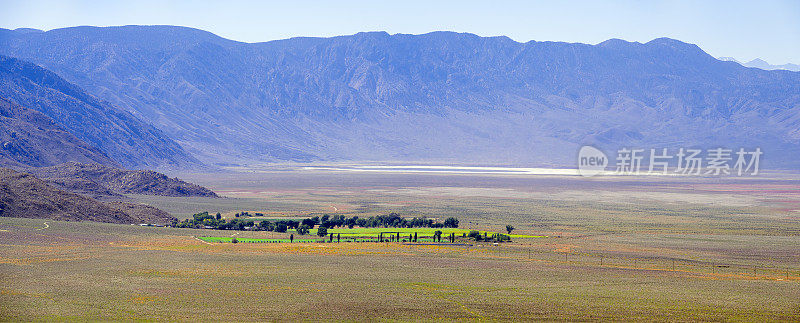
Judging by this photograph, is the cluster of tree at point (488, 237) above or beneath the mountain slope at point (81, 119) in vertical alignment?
beneath

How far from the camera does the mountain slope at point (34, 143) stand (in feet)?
410

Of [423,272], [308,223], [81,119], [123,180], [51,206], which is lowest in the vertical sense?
[423,272]

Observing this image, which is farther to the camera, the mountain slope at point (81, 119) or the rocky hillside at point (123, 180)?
the mountain slope at point (81, 119)

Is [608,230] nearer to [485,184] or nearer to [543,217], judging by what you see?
→ [543,217]

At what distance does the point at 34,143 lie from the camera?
133 meters

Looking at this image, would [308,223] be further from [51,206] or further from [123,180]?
[123,180]

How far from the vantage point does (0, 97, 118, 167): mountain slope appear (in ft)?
410

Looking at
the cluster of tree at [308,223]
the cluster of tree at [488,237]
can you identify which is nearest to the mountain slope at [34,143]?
the cluster of tree at [308,223]

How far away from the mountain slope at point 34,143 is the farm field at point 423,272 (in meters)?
52.5

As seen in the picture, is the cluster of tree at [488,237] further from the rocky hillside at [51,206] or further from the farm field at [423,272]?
the rocky hillside at [51,206]

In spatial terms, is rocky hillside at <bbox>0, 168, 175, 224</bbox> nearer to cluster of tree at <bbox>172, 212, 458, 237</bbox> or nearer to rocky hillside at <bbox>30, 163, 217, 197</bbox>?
cluster of tree at <bbox>172, 212, 458, 237</bbox>

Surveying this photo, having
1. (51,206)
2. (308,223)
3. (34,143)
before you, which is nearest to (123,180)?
(51,206)

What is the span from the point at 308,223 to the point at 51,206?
1953cm

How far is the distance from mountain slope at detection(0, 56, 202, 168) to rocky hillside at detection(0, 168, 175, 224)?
4299 inches
